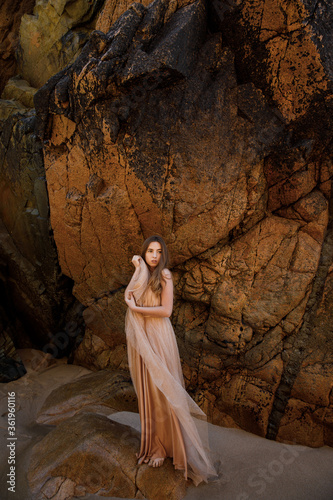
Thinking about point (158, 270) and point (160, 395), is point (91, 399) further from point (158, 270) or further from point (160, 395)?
point (158, 270)

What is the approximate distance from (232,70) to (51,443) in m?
4.55

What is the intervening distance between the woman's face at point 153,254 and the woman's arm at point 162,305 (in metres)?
0.14

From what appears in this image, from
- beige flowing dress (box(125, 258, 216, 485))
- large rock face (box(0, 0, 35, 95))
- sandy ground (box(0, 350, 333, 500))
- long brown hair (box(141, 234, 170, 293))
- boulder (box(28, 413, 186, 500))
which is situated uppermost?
large rock face (box(0, 0, 35, 95))

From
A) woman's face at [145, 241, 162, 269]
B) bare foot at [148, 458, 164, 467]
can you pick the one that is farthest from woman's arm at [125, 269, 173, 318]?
bare foot at [148, 458, 164, 467]

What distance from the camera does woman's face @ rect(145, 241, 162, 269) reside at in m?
3.19

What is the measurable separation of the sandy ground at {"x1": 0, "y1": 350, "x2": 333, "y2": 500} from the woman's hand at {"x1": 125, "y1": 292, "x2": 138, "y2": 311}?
1721 millimetres

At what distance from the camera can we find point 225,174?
13.0ft

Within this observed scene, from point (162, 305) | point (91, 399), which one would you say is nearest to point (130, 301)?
point (162, 305)

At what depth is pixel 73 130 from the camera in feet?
14.3

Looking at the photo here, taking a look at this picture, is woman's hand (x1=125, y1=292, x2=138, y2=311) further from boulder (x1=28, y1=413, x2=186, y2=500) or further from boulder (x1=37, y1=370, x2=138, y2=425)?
boulder (x1=37, y1=370, x2=138, y2=425)

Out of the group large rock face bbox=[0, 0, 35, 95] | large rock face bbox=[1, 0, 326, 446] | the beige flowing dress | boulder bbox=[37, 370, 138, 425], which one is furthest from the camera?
large rock face bbox=[0, 0, 35, 95]

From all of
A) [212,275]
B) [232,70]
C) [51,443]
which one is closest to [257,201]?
[212,275]

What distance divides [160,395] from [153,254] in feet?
4.29

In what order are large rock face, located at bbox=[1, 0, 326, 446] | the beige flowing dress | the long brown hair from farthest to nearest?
large rock face, located at bbox=[1, 0, 326, 446] < the long brown hair < the beige flowing dress
